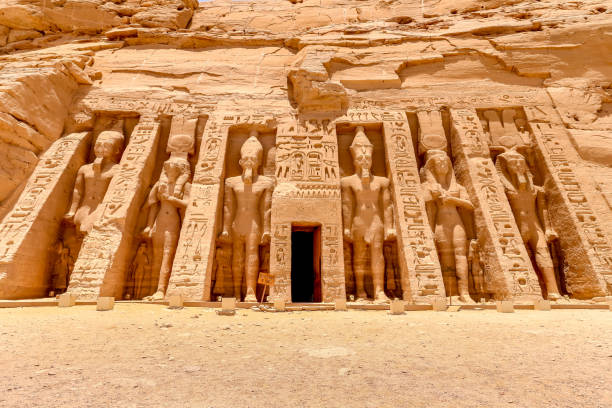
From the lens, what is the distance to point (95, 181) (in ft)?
26.9

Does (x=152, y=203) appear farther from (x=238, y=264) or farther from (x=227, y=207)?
(x=238, y=264)

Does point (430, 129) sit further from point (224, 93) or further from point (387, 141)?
point (224, 93)

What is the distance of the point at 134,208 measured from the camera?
7.81 m

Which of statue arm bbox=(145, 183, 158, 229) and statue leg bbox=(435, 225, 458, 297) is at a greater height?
statue arm bbox=(145, 183, 158, 229)

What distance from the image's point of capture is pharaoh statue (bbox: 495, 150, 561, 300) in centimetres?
736

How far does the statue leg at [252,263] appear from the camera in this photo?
23.8 ft

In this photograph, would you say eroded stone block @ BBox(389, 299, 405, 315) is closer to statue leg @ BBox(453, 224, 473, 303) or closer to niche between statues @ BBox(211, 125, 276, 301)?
statue leg @ BBox(453, 224, 473, 303)

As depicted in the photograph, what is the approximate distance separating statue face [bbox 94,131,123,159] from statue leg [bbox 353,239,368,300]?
6.54 meters

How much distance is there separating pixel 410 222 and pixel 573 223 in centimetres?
350

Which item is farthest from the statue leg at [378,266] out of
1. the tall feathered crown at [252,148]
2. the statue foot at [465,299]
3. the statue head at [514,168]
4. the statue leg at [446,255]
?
the statue head at [514,168]

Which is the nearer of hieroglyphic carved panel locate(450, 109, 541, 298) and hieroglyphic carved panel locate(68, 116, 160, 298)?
hieroglyphic carved panel locate(68, 116, 160, 298)

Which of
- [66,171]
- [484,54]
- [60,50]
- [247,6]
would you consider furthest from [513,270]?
[60,50]

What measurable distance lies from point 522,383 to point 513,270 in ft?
18.4

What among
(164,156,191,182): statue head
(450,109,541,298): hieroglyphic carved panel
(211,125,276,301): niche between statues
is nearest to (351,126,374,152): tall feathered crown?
(211,125,276,301): niche between statues
